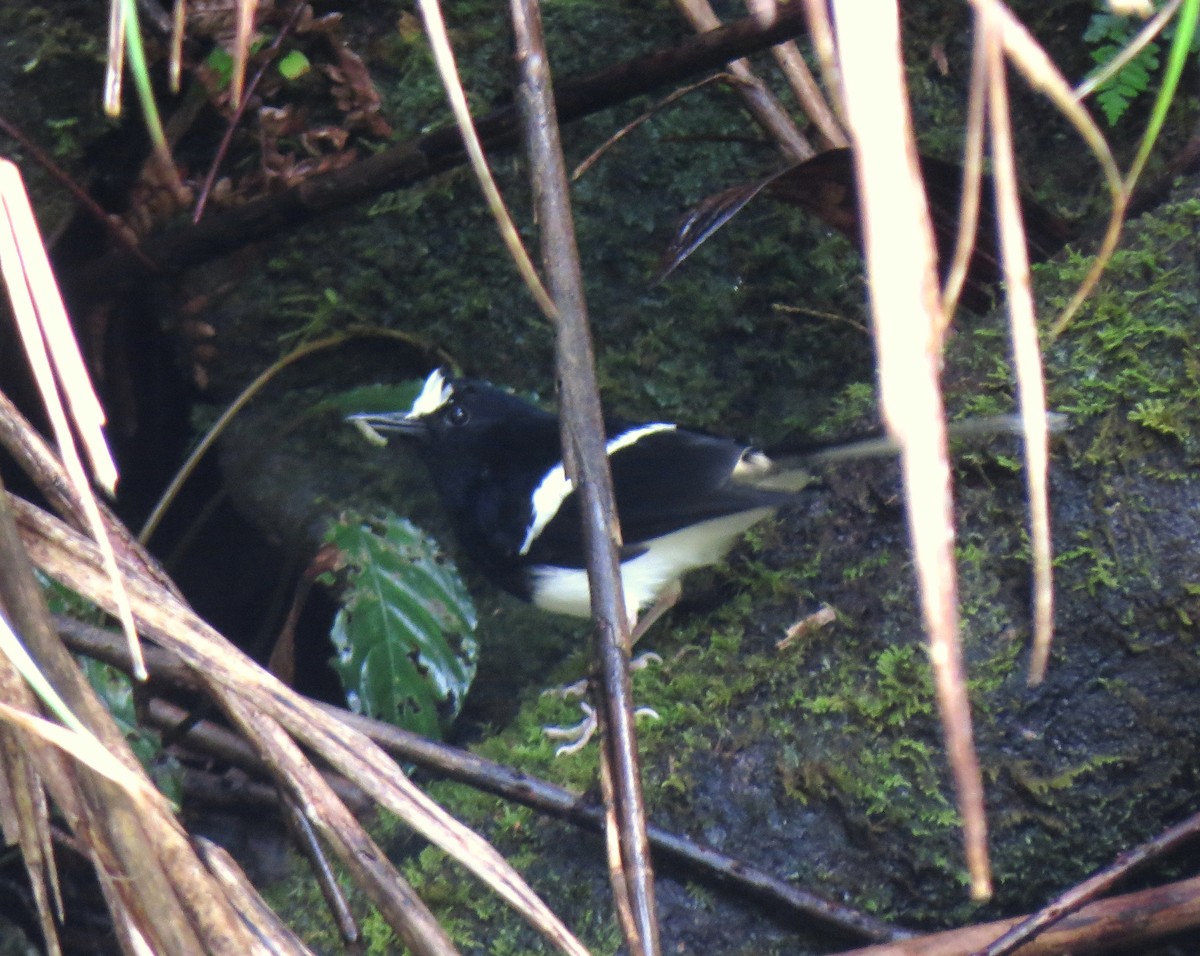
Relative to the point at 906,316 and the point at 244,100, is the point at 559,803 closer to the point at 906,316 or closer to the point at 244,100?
the point at 906,316

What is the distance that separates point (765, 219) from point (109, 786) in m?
2.50

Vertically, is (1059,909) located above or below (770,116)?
below

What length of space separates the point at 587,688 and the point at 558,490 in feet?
1.93

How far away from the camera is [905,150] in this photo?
830 mm

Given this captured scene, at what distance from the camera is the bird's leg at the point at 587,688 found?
2.79 metres

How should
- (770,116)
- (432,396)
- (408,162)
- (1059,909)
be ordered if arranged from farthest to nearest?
(432,396)
(770,116)
(408,162)
(1059,909)

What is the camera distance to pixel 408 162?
271 centimetres

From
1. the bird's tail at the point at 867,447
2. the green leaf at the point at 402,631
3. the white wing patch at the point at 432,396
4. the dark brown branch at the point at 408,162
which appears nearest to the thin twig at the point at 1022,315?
the dark brown branch at the point at 408,162

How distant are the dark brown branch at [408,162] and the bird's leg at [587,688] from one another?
121 centimetres

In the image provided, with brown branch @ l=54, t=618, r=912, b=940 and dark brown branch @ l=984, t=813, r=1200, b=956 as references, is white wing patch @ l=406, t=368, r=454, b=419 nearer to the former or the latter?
brown branch @ l=54, t=618, r=912, b=940

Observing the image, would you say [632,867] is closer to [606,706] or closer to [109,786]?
[606,706]

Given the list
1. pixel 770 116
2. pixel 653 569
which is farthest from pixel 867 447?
pixel 770 116

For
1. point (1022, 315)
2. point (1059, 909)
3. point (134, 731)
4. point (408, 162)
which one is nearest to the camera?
point (1022, 315)

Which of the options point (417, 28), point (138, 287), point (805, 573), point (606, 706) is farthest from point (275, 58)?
point (606, 706)
